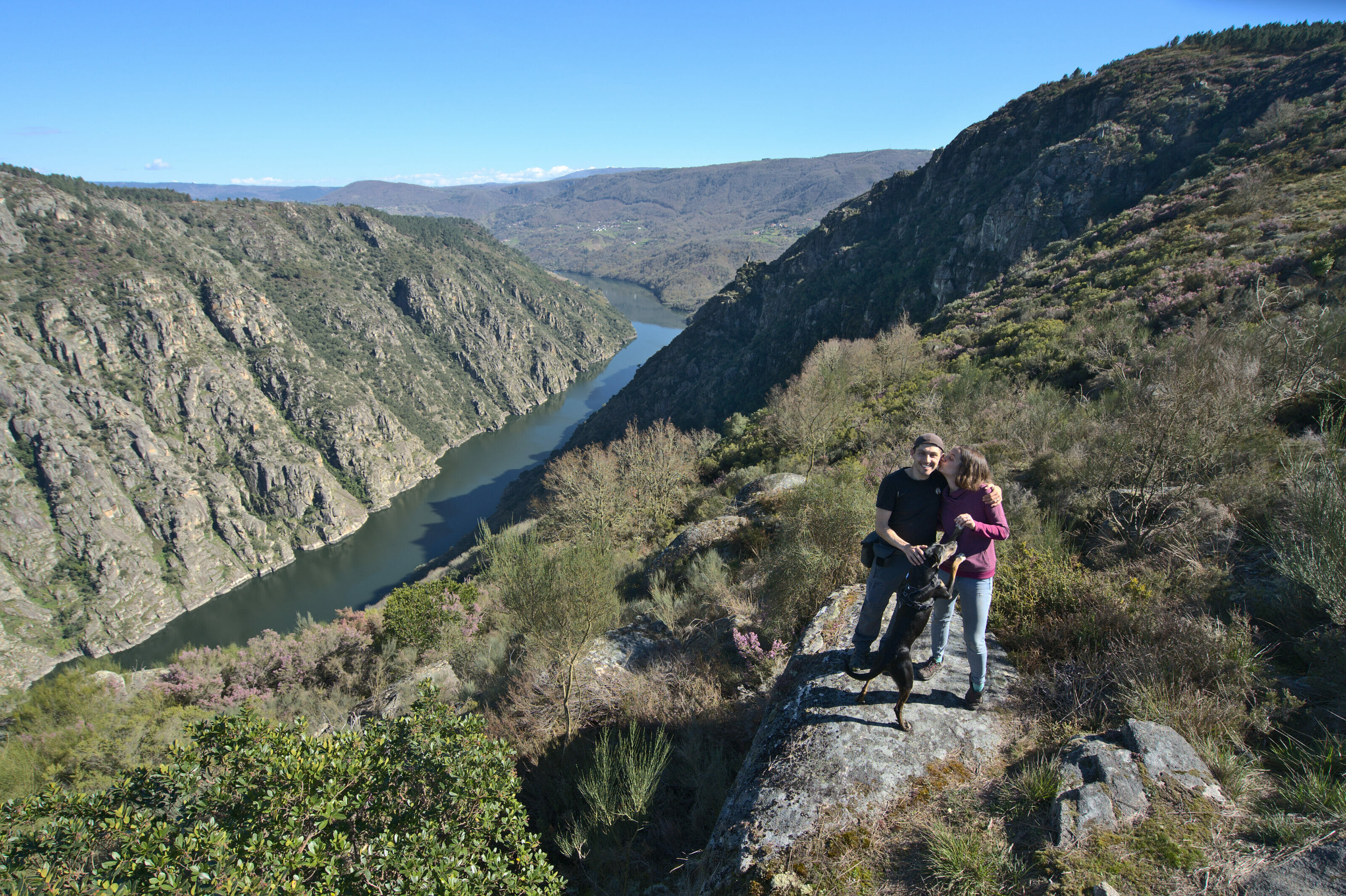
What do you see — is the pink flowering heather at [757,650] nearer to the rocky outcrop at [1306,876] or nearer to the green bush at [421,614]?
the rocky outcrop at [1306,876]

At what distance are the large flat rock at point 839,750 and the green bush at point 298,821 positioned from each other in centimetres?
163

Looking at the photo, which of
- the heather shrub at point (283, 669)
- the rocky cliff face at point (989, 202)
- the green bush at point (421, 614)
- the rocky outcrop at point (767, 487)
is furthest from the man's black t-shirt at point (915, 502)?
the rocky cliff face at point (989, 202)

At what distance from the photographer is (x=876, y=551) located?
3758mm

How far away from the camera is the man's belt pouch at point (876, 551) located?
3701mm

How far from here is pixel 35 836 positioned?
3.40 meters

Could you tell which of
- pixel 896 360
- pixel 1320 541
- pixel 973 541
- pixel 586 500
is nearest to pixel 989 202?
pixel 896 360

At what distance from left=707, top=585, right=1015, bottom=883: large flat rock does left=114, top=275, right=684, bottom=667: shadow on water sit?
52.1m

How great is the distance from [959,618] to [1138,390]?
4.21m

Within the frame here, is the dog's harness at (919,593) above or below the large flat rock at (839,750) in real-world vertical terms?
above

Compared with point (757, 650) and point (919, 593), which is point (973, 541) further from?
point (757, 650)

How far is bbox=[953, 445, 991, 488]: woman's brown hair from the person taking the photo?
139 inches

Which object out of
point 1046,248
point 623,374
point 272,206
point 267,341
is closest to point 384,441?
point 267,341

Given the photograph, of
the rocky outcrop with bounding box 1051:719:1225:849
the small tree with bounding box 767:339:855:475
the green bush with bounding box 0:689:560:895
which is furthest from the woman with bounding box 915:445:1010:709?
the small tree with bounding box 767:339:855:475

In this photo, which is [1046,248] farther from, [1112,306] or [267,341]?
[267,341]
